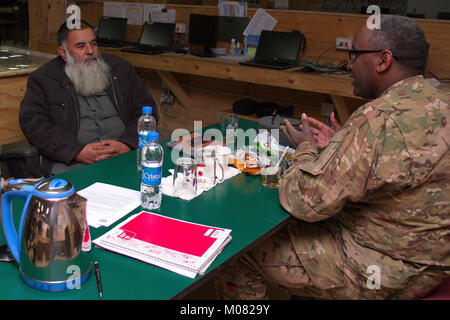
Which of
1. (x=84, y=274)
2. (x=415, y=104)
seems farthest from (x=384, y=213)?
(x=84, y=274)

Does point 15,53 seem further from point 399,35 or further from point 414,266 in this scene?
point 414,266

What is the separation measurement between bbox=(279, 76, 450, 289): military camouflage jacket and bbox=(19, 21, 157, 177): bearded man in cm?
127

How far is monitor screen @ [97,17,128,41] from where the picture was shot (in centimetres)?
450

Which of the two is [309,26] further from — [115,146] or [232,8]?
[115,146]

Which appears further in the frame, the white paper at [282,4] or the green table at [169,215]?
the white paper at [282,4]

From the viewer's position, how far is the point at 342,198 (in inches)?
49.9

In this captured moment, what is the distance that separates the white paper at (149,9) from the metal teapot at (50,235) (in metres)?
3.72

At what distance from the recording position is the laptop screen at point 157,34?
4.14 metres

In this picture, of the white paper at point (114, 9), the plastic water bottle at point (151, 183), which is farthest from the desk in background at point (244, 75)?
the plastic water bottle at point (151, 183)

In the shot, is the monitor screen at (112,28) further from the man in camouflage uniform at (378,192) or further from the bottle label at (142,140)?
the man in camouflage uniform at (378,192)

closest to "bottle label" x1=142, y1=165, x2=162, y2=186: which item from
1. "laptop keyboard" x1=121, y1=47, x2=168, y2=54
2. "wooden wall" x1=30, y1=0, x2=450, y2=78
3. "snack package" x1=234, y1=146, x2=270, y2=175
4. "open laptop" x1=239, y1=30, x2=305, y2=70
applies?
"snack package" x1=234, y1=146, x2=270, y2=175

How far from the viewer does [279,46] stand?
3527 millimetres

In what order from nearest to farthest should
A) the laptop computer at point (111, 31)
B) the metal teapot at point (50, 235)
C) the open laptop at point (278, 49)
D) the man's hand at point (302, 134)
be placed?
the metal teapot at point (50, 235) < the man's hand at point (302, 134) < the open laptop at point (278, 49) < the laptop computer at point (111, 31)

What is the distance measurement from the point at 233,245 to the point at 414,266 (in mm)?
597
